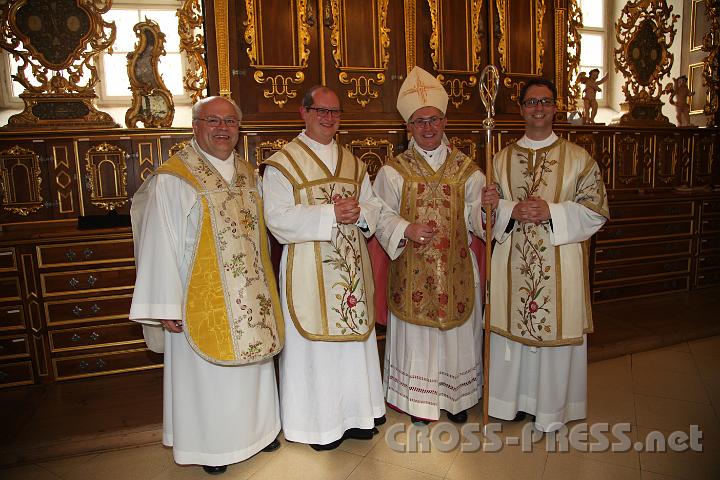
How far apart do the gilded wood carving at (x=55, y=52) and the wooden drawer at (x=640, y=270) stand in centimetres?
539

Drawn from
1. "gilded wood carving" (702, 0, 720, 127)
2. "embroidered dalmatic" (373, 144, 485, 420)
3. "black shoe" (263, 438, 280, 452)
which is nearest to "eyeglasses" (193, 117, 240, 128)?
"embroidered dalmatic" (373, 144, 485, 420)

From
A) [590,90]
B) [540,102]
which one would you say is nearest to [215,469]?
[540,102]

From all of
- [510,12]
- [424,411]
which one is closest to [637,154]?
[510,12]

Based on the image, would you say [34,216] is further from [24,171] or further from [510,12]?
[510,12]

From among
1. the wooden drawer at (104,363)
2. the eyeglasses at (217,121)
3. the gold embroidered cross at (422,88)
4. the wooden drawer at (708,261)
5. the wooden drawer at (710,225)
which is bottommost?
the wooden drawer at (104,363)

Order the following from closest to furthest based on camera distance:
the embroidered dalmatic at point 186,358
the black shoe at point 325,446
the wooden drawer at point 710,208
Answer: the embroidered dalmatic at point 186,358, the black shoe at point 325,446, the wooden drawer at point 710,208

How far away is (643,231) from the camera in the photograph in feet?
19.9

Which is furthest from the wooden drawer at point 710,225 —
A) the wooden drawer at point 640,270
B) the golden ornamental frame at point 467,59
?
the golden ornamental frame at point 467,59

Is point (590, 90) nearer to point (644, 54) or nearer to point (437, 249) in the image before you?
point (644, 54)

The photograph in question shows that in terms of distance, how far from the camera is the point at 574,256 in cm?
308

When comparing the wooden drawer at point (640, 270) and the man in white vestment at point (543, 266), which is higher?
the man in white vestment at point (543, 266)

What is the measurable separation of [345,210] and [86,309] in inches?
107

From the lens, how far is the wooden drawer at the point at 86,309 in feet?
13.5

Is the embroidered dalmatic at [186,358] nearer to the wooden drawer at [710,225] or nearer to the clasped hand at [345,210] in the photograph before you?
the clasped hand at [345,210]
